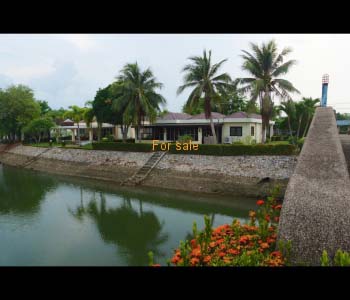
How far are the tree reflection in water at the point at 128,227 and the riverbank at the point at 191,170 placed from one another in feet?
15.8

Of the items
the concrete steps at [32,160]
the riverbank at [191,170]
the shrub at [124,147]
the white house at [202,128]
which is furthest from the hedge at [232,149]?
the concrete steps at [32,160]

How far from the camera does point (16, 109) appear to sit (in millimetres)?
42562

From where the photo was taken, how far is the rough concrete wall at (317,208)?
6.79 metres

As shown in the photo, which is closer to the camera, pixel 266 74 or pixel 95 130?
pixel 266 74

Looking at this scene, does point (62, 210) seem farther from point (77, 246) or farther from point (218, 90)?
point (218, 90)

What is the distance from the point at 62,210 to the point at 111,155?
444 inches

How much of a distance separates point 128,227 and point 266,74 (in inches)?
702

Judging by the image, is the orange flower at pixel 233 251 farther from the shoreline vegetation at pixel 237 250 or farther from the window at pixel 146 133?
the window at pixel 146 133

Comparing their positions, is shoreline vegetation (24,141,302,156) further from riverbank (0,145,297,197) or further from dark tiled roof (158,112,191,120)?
dark tiled roof (158,112,191,120)

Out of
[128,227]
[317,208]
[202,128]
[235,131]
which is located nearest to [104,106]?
[202,128]

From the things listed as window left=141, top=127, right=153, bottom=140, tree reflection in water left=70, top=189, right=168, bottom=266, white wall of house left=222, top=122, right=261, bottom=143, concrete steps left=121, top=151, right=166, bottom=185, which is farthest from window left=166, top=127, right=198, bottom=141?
tree reflection in water left=70, top=189, right=168, bottom=266

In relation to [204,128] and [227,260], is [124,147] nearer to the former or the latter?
[204,128]

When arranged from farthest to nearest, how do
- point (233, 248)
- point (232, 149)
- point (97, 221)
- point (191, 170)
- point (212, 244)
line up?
point (191, 170)
point (232, 149)
point (97, 221)
point (233, 248)
point (212, 244)
